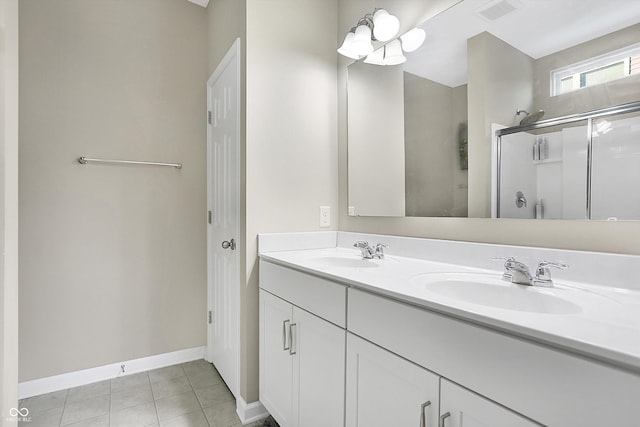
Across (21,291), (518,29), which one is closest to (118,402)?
(21,291)

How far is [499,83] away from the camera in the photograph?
116cm

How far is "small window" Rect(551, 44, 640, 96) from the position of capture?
0.87m

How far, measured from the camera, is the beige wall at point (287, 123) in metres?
1.59

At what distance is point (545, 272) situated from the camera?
933 millimetres

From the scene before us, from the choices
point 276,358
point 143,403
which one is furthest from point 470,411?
point 143,403

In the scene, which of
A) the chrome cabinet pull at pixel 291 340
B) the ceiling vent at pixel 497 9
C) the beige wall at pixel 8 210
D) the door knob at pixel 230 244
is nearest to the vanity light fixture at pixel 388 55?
the ceiling vent at pixel 497 9

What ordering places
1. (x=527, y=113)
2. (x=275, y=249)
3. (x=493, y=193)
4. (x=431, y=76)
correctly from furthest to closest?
(x=275, y=249) < (x=431, y=76) < (x=493, y=193) < (x=527, y=113)

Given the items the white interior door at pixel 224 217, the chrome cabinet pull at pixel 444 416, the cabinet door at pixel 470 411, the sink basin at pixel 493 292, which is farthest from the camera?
the white interior door at pixel 224 217

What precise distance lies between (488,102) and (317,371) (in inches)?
46.7

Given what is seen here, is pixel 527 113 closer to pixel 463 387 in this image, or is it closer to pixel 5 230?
pixel 463 387

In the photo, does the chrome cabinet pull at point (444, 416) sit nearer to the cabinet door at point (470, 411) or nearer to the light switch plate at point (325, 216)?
the cabinet door at point (470, 411)

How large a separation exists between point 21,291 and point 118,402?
0.84 meters

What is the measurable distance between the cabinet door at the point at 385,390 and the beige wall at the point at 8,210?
131 cm

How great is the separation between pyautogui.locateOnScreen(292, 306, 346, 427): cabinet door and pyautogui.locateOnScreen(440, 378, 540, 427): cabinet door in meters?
0.38
